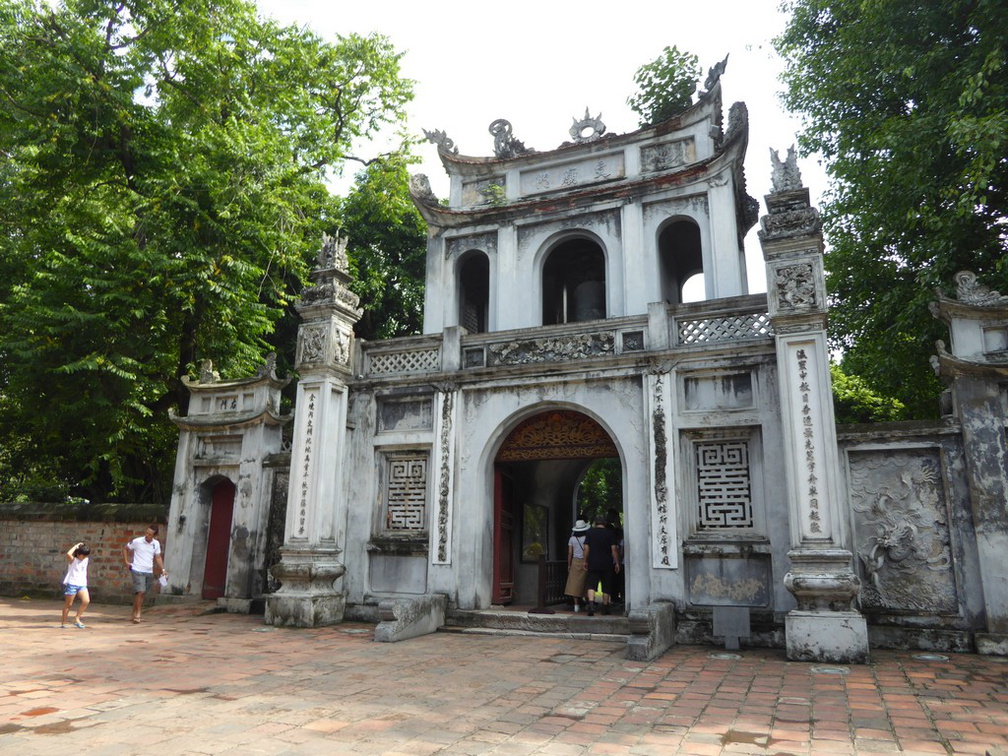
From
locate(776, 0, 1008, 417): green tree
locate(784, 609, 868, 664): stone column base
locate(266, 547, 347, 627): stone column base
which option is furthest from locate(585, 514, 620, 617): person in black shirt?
locate(776, 0, 1008, 417): green tree

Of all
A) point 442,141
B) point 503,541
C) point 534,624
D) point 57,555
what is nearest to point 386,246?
point 442,141

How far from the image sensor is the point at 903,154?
11.6m

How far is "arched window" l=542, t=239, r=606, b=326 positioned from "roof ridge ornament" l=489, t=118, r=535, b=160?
2.06m

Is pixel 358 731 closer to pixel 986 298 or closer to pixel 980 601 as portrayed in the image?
pixel 980 601

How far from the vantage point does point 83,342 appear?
489 inches

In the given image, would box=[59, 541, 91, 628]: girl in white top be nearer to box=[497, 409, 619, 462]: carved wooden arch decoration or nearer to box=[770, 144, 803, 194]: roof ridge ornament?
box=[497, 409, 619, 462]: carved wooden arch decoration

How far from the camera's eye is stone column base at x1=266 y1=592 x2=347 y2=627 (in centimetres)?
944

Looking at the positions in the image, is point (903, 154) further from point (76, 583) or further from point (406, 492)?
point (76, 583)

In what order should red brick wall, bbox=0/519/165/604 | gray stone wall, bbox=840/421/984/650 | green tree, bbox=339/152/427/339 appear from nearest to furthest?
gray stone wall, bbox=840/421/984/650
red brick wall, bbox=0/519/165/604
green tree, bbox=339/152/427/339

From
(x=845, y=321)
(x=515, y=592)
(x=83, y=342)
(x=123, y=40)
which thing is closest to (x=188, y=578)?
(x=83, y=342)

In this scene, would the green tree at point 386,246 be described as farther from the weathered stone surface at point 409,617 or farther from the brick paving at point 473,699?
the brick paving at point 473,699

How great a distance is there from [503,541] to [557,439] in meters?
2.03

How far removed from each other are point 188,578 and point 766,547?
30.1 ft

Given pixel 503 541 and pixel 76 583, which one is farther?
Result: pixel 503 541
